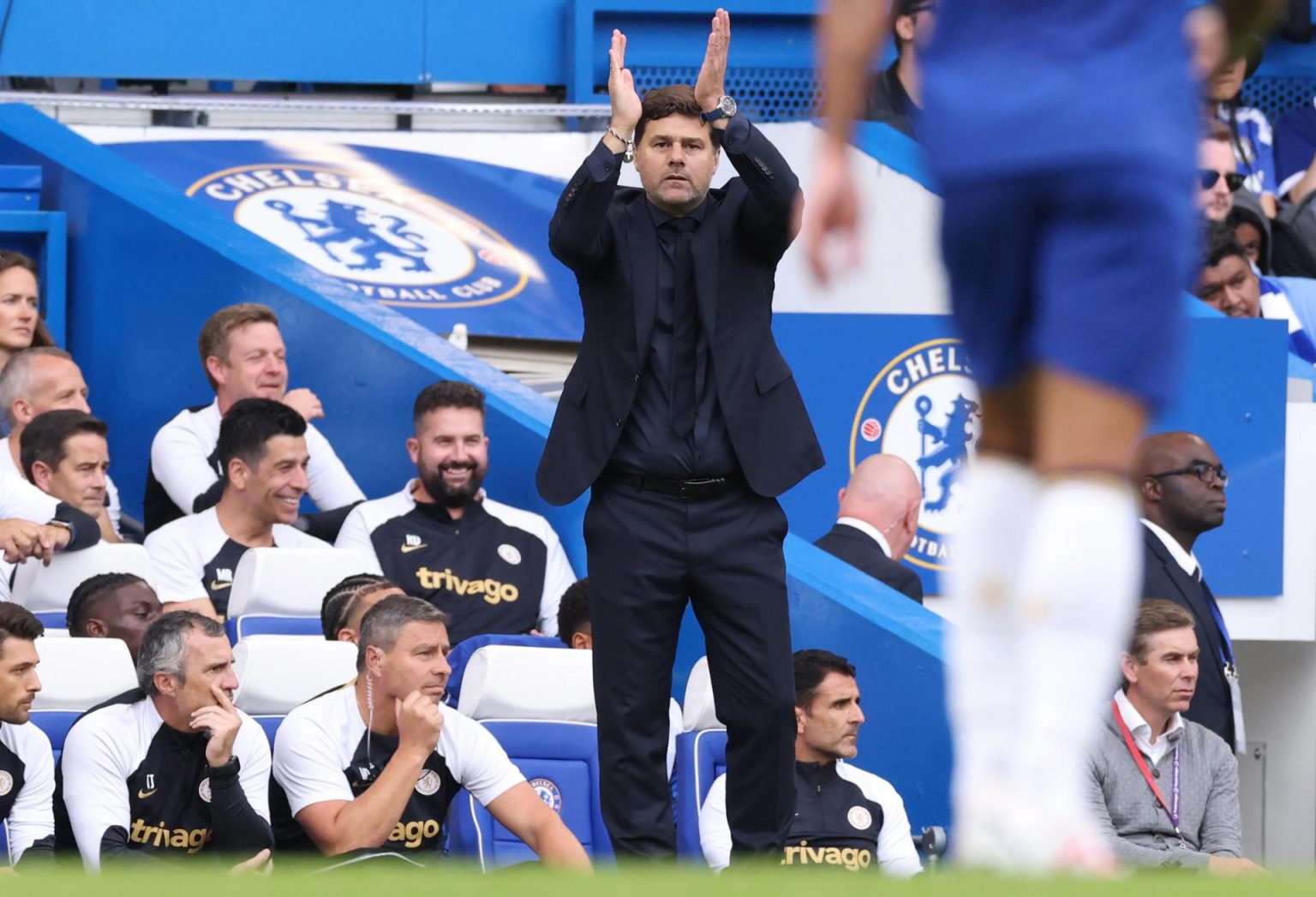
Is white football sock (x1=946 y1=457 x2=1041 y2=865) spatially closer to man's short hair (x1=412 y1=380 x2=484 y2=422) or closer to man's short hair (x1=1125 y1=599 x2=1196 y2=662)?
man's short hair (x1=1125 y1=599 x2=1196 y2=662)

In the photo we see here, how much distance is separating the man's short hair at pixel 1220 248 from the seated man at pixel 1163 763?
3042 mm

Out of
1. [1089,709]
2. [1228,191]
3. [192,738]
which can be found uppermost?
[1228,191]

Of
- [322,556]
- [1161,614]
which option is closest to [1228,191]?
[1161,614]

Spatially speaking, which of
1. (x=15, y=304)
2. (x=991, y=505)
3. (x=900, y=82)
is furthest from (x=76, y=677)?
(x=900, y=82)

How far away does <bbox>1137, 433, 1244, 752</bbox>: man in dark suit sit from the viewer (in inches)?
255

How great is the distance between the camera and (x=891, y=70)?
30.8ft

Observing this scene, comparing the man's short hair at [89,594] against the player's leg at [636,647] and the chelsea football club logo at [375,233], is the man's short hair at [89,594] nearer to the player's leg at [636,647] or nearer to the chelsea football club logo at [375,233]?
the player's leg at [636,647]

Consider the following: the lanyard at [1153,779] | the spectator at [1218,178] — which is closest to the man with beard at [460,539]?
the lanyard at [1153,779]

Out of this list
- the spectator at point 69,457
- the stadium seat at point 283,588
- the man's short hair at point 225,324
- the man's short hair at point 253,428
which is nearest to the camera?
the stadium seat at point 283,588

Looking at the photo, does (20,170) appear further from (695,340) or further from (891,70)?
(695,340)

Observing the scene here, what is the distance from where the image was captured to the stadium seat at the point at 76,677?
17.2ft

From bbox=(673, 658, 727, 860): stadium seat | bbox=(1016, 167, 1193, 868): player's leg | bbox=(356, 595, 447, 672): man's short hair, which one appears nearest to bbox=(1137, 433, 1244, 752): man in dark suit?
bbox=(673, 658, 727, 860): stadium seat

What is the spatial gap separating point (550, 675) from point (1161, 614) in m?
1.80

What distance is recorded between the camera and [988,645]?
6.99 ft
